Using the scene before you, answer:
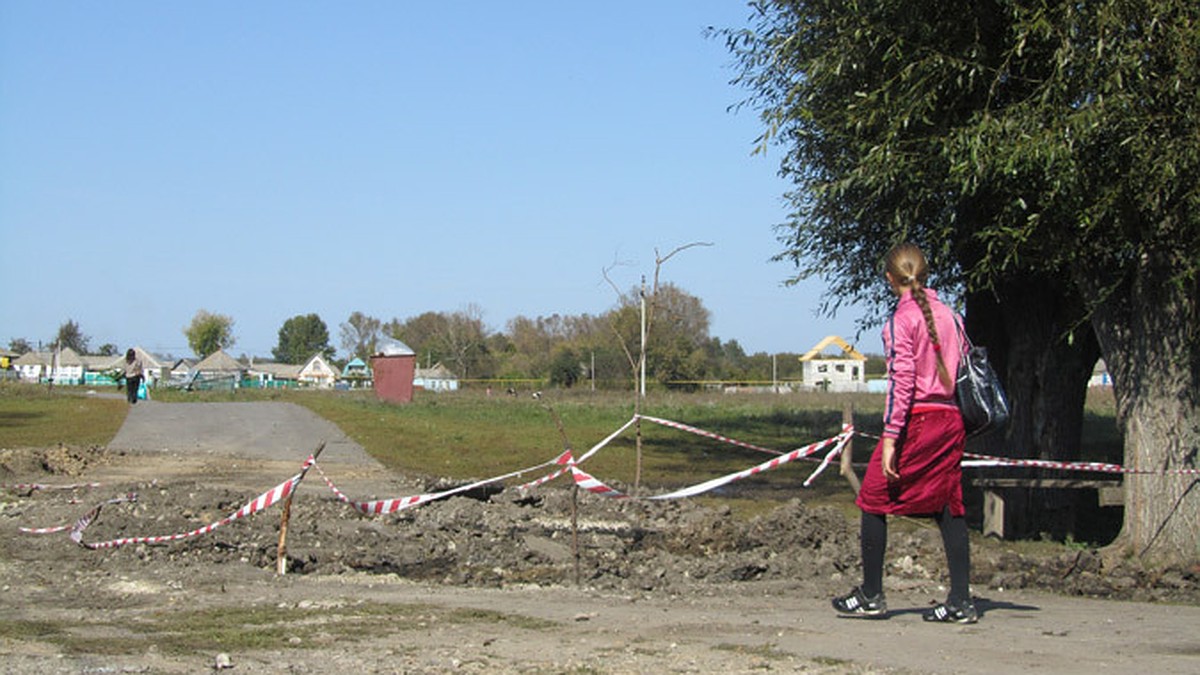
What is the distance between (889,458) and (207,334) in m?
158

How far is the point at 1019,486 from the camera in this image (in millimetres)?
11227

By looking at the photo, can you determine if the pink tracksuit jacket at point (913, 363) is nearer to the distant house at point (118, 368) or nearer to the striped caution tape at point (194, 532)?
the striped caution tape at point (194, 532)

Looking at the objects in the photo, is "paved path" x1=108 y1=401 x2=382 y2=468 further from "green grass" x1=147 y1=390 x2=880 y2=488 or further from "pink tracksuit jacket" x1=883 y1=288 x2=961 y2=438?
"pink tracksuit jacket" x1=883 y1=288 x2=961 y2=438

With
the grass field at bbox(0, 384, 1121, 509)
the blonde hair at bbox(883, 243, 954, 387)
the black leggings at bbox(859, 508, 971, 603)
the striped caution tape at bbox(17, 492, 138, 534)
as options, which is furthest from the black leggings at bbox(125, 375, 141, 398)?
the blonde hair at bbox(883, 243, 954, 387)

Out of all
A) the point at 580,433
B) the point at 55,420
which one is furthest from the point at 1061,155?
the point at 55,420

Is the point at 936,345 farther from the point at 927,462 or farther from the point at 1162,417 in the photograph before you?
the point at 1162,417

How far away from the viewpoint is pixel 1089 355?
45.9 feet

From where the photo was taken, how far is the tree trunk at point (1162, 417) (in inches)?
386

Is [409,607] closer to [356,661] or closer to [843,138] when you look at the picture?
[356,661]

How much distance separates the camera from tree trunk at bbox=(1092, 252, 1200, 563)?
386 inches

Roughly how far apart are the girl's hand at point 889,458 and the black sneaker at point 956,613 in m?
0.86

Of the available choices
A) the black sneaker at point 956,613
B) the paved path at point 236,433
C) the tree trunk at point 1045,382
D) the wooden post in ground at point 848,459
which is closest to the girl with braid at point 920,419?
the black sneaker at point 956,613

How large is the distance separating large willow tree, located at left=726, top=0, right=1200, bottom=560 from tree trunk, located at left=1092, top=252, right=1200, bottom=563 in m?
0.01

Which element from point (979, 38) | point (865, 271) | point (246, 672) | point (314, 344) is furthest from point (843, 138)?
point (314, 344)
